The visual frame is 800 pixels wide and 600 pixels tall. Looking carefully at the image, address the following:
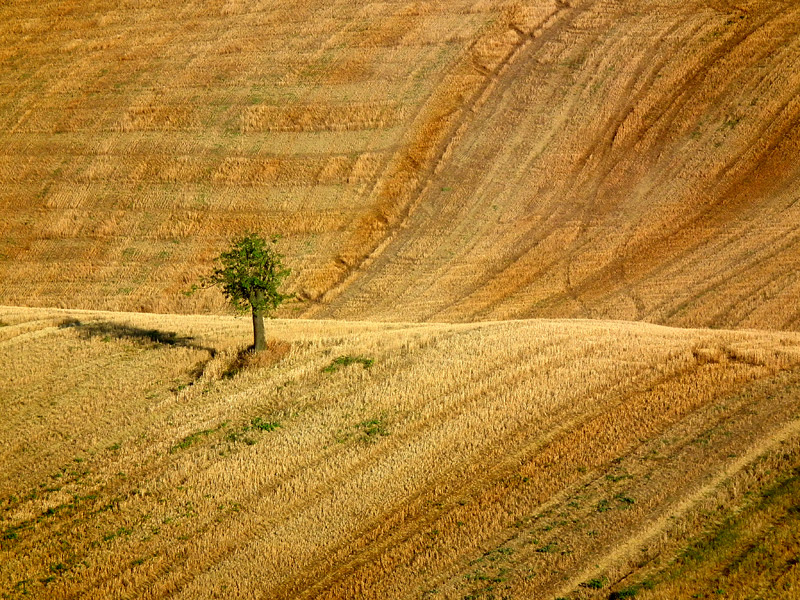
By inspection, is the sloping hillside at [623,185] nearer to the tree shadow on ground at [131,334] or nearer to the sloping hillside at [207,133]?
the sloping hillside at [207,133]

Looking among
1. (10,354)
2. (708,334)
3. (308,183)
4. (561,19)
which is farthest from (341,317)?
(561,19)

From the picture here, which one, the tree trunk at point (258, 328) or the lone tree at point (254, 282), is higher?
the lone tree at point (254, 282)

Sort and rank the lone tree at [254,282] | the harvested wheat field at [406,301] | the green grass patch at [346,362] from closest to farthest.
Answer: the harvested wheat field at [406,301] → the green grass patch at [346,362] → the lone tree at [254,282]

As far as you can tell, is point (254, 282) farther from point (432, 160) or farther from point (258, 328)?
point (432, 160)

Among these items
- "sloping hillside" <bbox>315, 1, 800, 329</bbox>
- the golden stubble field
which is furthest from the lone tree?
"sloping hillside" <bbox>315, 1, 800, 329</bbox>

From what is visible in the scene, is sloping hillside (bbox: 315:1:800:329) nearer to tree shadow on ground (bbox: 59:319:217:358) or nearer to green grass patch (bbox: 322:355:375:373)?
tree shadow on ground (bbox: 59:319:217:358)

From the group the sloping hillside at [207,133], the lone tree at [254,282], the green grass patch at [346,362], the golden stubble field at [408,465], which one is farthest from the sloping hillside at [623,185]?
the green grass patch at [346,362]

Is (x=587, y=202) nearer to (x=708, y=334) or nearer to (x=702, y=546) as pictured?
(x=708, y=334)
